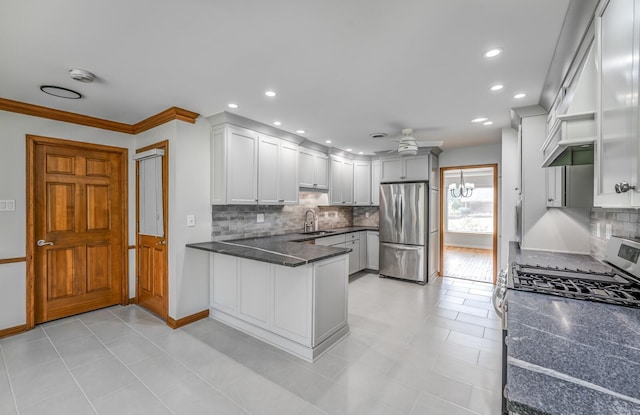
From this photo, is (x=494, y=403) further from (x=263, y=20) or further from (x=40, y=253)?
(x=40, y=253)

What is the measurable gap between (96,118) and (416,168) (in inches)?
192

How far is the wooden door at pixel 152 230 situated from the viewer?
3354 mm

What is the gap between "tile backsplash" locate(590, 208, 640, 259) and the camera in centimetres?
182

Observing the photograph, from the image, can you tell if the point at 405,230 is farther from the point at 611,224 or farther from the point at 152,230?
the point at 152,230

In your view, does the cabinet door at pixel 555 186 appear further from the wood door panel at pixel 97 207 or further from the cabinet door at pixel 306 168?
the wood door panel at pixel 97 207

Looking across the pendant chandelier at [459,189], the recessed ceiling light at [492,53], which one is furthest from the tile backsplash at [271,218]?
the pendant chandelier at [459,189]

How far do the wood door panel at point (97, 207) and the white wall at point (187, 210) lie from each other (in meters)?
1.01

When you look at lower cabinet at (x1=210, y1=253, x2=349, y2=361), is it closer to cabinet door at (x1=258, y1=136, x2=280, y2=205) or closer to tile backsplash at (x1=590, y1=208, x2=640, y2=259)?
cabinet door at (x1=258, y1=136, x2=280, y2=205)

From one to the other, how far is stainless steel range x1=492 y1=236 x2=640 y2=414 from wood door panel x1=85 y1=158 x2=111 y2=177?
180 inches

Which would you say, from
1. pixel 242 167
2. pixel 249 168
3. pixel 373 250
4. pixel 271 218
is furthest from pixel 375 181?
pixel 242 167

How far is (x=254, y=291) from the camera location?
3.01 metres

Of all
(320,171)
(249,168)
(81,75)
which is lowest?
(249,168)

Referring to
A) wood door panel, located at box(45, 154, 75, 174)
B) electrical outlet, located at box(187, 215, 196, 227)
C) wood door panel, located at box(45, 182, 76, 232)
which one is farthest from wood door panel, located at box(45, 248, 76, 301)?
electrical outlet, located at box(187, 215, 196, 227)

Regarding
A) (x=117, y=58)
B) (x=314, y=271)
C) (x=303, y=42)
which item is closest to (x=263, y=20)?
(x=303, y=42)
